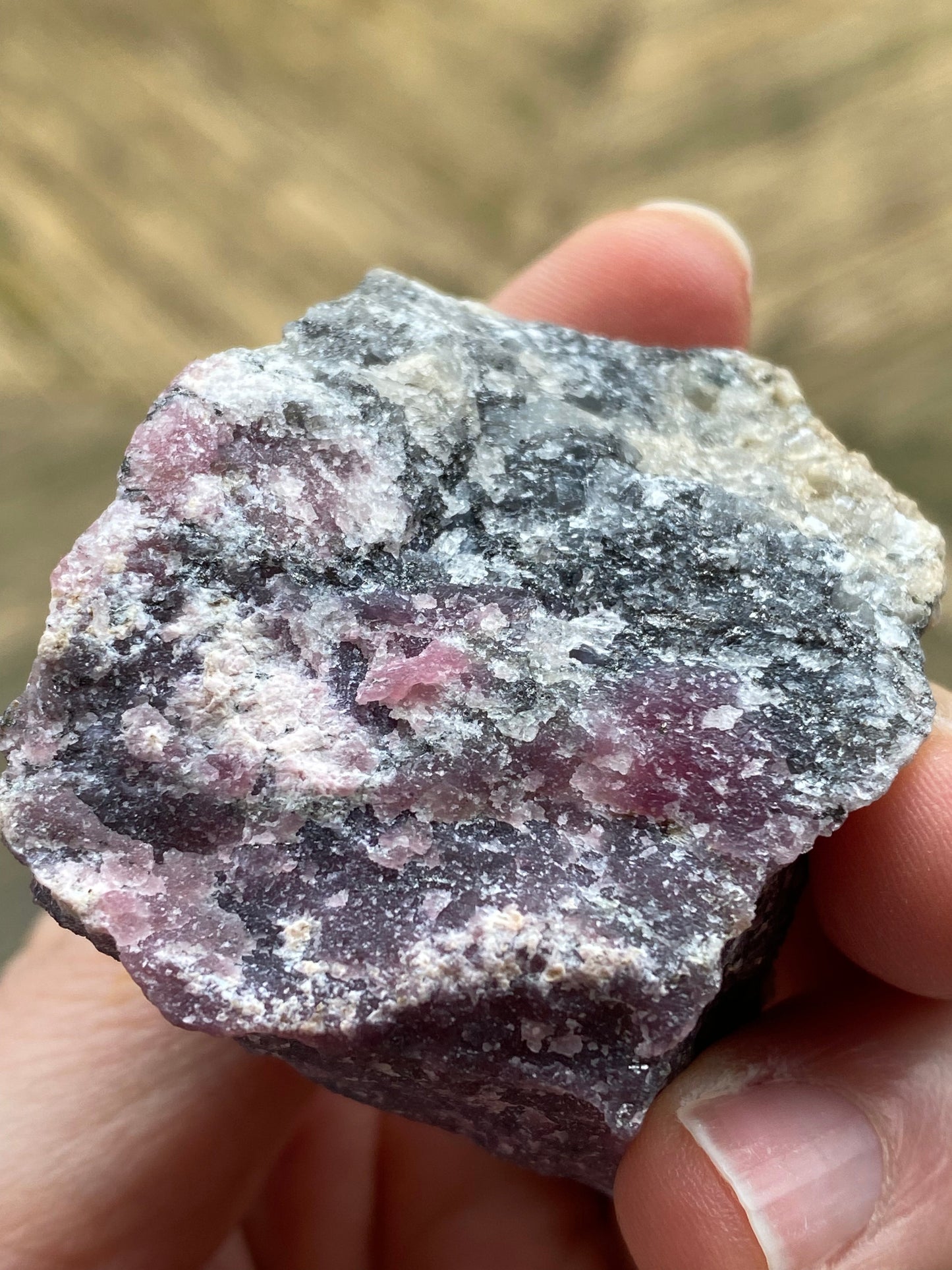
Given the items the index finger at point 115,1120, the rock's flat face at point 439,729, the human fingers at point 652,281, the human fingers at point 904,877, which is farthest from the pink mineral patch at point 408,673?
the human fingers at point 652,281

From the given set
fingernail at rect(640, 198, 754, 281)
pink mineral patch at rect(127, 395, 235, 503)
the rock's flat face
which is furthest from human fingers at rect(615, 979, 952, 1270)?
fingernail at rect(640, 198, 754, 281)

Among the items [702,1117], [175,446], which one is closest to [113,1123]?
[702,1117]

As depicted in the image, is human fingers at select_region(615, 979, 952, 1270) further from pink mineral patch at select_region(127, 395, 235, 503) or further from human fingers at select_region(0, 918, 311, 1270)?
pink mineral patch at select_region(127, 395, 235, 503)

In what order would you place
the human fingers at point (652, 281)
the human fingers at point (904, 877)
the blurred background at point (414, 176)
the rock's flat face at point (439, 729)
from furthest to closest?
the blurred background at point (414, 176) → the human fingers at point (652, 281) → the human fingers at point (904, 877) → the rock's flat face at point (439, 729)

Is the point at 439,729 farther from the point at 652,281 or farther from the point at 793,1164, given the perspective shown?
the point at 652,281

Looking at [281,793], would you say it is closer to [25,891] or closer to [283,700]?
[283,700]

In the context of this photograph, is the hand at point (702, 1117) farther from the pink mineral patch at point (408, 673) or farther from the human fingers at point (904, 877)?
the pink mineral patch at point (408, 673)

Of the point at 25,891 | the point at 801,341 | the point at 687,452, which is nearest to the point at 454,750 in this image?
the point at 687,452

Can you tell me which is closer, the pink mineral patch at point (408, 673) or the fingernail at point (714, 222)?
the pink mineral patch at point (408, 673)
